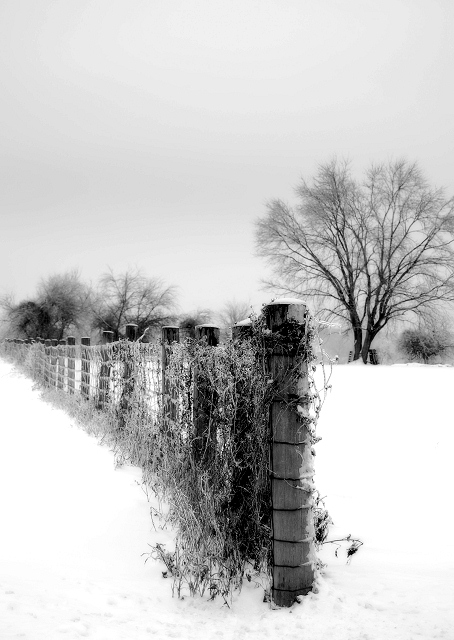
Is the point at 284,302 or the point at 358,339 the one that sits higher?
the point at 358,339

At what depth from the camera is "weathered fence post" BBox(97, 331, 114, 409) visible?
27.2 feet

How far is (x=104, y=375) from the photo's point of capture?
337 inches

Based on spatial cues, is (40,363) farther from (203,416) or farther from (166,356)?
(203,416)

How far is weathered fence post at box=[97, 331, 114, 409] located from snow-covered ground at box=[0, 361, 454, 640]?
806 millimetres

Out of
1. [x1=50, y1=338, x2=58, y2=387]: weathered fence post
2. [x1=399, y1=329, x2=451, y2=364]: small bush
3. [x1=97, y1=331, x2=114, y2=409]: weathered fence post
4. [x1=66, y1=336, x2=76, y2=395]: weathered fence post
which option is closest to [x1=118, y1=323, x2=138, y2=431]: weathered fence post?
[x1=97, y1=331, x2=114, y2=409]: weathered fence post

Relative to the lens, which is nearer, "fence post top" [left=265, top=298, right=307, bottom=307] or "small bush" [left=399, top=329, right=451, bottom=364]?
"fence post top" [left=265, top=298, right=307, bottom=307]

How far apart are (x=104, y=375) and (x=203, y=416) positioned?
15.5 ft

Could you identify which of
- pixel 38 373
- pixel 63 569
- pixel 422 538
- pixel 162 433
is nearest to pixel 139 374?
pixel 162 433

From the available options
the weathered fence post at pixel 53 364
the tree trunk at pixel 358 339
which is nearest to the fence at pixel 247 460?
the weathered fence post at pixel 53 364

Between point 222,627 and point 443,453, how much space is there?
204 inches

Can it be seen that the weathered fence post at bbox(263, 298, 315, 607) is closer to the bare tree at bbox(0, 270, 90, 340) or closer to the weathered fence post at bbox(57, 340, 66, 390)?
the weathered fence post at bbox(57, 340, 66, 390)

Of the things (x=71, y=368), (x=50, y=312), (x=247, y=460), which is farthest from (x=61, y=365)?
(x=50, y=312)

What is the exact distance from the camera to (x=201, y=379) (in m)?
4.22

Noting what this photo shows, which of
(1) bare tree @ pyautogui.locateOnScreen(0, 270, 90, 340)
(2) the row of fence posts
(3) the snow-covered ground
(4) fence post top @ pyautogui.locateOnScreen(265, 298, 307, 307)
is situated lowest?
(3) the snow-covered ground
